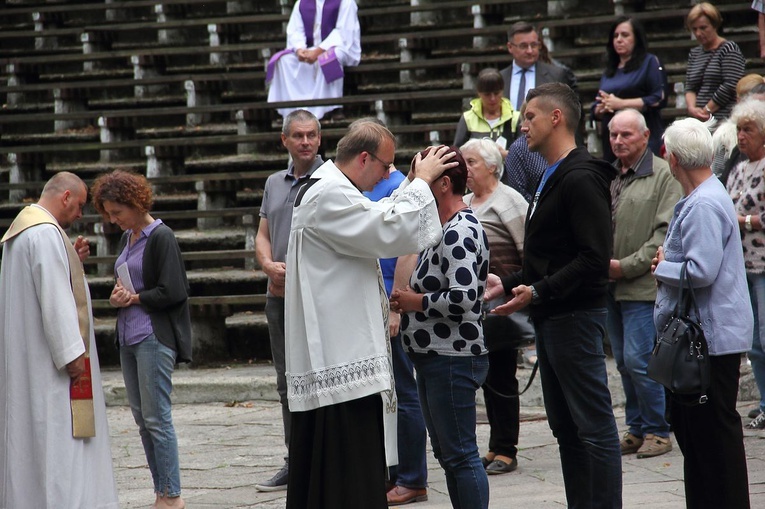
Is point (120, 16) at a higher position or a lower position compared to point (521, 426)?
higher

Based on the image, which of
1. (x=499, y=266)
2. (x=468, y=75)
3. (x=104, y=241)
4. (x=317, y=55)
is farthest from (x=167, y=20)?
(x=499, y=266)

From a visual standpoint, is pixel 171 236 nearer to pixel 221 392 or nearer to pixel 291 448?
pixel 291 448

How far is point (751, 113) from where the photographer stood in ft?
18.9

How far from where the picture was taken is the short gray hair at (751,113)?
573 centimetres

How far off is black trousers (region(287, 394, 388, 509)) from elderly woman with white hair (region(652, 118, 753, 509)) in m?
1.28

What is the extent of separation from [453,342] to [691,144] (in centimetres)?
127

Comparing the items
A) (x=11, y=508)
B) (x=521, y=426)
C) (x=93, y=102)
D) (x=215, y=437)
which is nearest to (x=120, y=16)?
(x=93, y=102)

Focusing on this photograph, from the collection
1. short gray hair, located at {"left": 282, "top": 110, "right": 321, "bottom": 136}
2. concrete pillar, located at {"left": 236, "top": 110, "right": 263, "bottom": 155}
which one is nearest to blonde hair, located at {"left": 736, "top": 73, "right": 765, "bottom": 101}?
short gray hair, located at {"left": 282, "top": 110, "right": 321, "bottom": 136}

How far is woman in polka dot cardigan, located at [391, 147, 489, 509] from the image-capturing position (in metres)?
4.45

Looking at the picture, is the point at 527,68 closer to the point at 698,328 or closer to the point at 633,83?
the point at 633,83

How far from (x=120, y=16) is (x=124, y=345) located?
9.38m

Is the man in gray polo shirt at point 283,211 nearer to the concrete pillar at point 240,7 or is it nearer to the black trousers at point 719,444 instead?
the black trousers at point 719,444

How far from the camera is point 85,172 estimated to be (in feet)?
38.0

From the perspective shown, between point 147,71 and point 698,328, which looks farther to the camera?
point 147,71
